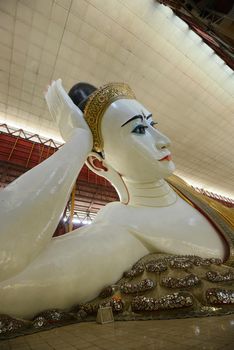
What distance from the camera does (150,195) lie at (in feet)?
5.92

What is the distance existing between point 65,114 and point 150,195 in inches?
31.8

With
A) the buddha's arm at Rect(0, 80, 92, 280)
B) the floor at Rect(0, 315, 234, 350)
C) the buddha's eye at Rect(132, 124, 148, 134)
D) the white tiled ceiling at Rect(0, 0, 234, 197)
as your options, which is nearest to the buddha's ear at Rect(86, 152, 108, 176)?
the buddha's eye at Rect(132, 124, 148, 134)

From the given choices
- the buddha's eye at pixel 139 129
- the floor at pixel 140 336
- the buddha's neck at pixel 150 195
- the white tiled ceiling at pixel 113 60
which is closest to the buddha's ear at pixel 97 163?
the buddha's neck at pixel 150 195

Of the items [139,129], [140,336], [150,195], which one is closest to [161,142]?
[139,129]

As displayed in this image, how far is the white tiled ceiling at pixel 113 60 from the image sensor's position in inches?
158

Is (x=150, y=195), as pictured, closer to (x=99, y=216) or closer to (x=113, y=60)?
(x=99, y=216)

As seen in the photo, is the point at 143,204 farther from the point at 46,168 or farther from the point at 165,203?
the point at 46,168

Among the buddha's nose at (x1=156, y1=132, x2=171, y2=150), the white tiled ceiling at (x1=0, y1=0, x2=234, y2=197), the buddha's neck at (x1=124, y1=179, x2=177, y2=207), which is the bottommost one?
the buddha's neck at (x1=124, y1=179, x2=177, y2=207)

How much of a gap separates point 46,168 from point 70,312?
0.69m

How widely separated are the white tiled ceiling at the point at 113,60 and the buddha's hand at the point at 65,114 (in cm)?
290

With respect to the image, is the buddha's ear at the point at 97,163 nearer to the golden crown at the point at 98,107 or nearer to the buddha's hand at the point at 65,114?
the golden crown at the point at 98,107

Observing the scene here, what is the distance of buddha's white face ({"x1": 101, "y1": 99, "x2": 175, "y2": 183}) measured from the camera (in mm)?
1681

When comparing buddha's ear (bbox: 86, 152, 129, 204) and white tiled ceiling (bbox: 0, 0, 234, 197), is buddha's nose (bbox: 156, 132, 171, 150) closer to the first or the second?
buddha's ear (bbox: 86, 152, 129, 204)

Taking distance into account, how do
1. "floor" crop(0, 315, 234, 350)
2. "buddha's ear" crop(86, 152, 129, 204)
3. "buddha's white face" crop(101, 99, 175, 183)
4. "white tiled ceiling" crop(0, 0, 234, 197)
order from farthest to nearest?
"white tiled ceiling" crop(0, 0, 234, 197)
"buddha's ear" crop(86, 152, 129, 204)
"buddha's white face" crop(101, 99, 175, 183)
"floor" crop(0, 315, 234, 350)
